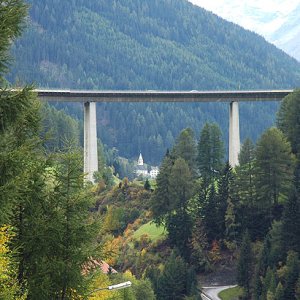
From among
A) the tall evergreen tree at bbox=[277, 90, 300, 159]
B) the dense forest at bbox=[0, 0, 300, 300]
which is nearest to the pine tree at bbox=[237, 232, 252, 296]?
the dense forest at bbox=[0, 0, 300, 300]

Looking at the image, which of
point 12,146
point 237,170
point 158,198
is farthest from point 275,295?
point 12,146

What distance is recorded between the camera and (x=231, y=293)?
79.1m

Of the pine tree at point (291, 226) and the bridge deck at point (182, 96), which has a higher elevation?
the bridge deck at point (182, 96)

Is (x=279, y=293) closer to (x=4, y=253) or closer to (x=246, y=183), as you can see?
(x=246, y=183)

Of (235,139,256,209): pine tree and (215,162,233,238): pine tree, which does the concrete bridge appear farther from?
(235,139,256,209): pine tree

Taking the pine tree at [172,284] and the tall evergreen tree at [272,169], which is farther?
the tall evergreen tree at [272,169]

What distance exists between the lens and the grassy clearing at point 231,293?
77731 millimetres

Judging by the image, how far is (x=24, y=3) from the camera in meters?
17.6

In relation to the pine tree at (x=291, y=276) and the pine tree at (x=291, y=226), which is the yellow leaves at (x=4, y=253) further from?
the pine tree at (x=291, y=226)

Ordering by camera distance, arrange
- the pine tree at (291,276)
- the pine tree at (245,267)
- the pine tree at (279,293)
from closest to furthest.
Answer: the pine tree at (279,293) < the pine tree at (291,276) < the pine tree at (245,267)

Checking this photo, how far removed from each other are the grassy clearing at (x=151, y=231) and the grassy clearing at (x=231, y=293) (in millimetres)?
15741

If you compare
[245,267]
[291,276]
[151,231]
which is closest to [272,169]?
[245,267]

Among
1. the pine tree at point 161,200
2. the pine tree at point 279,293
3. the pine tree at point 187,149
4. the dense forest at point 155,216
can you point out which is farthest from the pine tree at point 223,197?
the pine tree at point 279,293

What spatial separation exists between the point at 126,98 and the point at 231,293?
60.3m
